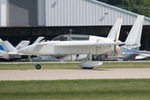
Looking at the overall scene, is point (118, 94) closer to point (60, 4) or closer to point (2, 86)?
point (2, 86)

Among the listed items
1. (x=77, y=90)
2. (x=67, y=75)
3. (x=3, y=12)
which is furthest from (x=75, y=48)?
(x=3, y=12)

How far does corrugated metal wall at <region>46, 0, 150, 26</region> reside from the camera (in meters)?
49.7

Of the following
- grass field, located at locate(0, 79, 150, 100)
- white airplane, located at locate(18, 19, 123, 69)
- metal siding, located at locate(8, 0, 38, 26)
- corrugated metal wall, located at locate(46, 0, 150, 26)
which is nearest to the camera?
grass field, located at locate(0, 79, 150, 100)

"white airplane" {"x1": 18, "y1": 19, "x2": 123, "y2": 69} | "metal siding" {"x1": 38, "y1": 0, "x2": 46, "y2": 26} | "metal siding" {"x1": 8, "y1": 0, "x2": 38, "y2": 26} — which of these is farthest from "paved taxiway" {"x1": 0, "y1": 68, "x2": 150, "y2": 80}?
"metal siding" {"x1": 8, "y1": 0, "x2": 38, "y2": 26}

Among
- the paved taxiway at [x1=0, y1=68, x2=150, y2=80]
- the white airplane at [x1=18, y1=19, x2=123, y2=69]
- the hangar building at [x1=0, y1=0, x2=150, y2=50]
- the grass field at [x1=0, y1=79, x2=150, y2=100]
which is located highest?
the hangar building at [x1=0, y1=0, x2=150, y2=50]

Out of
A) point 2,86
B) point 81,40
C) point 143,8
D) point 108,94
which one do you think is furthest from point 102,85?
point 143,8

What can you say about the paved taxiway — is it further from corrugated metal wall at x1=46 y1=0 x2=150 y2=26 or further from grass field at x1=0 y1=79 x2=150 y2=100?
corrugated metal wall at x1=46 y1=0 x2=150 y2=26

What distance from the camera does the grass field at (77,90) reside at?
14.9 m

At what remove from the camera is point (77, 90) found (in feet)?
53.5

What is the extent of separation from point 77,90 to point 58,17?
33.9m

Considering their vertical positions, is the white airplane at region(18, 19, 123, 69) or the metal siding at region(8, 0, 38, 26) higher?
the metal siding at region(8, 0, 38, 26)

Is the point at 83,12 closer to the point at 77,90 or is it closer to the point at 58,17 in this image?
the point at 58,17

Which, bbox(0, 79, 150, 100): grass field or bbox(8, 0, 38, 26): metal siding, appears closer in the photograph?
bbox(0, 79, 150, 100): grass field

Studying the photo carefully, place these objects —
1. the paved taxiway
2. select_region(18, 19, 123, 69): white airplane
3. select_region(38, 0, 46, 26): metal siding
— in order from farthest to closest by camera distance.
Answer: select_region(38, 0, 46, 26): metal siding
select_region(18, 19, 123, 69): white airplane
the paved taxiway
